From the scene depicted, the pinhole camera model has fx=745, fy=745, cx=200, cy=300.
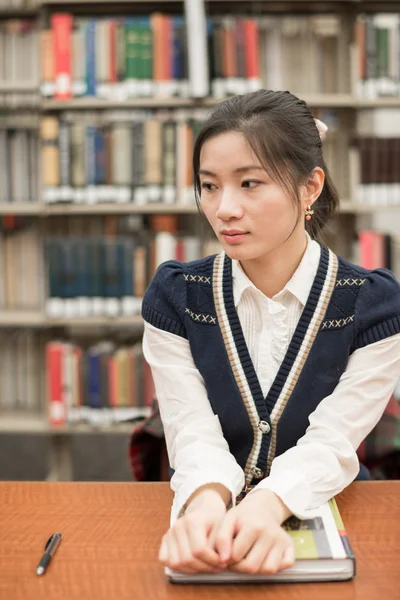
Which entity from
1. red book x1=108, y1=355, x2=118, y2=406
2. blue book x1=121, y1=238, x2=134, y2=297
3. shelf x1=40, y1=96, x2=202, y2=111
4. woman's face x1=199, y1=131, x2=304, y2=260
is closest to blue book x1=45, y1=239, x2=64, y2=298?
blue book x1=121, y1=238, x2=134, y2=297

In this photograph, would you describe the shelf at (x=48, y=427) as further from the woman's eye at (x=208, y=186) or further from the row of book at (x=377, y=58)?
the woman's eye at (x=208, y=186)

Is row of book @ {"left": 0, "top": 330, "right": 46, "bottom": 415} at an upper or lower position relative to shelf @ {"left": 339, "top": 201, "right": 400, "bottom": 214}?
lower

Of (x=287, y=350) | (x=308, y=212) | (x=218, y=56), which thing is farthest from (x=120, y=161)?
(x=287, y=350)

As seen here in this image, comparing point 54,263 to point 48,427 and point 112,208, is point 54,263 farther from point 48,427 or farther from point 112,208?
point 48,427

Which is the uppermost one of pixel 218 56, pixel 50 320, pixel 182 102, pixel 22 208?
pixel 218 56

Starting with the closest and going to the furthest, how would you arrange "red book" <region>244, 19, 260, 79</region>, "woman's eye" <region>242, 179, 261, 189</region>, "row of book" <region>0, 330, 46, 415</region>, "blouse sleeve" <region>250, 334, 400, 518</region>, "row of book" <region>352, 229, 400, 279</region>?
"blouse sleeve" <region>250, 334, 400, 518</region> < "woman's eye" <region>242, 179, 261, 189</region> < "red book" <region>244, 19, 260, 79</region> < "row of book" <region>352, 229, 400, 279</region> < "row of book" <region>0, 330, 46, 415</region>

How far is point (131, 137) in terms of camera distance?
9.10 feet

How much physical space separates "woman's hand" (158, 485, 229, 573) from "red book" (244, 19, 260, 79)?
6.93ft

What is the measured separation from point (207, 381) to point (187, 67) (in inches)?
72.4

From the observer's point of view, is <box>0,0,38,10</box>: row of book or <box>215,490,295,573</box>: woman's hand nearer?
<box>215,490,295,573</box>: woman's hand

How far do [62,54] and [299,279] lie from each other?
1.88 meters

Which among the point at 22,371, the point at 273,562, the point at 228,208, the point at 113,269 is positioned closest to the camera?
the point at 273,562

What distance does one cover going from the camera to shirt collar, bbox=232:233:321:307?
1.18 metres

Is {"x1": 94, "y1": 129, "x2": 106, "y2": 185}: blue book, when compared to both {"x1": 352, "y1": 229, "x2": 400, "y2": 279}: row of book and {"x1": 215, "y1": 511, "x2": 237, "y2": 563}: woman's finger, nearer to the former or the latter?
{"x1": 352, "y1": 229, "x2": 400, "y2": 279}: row of book
